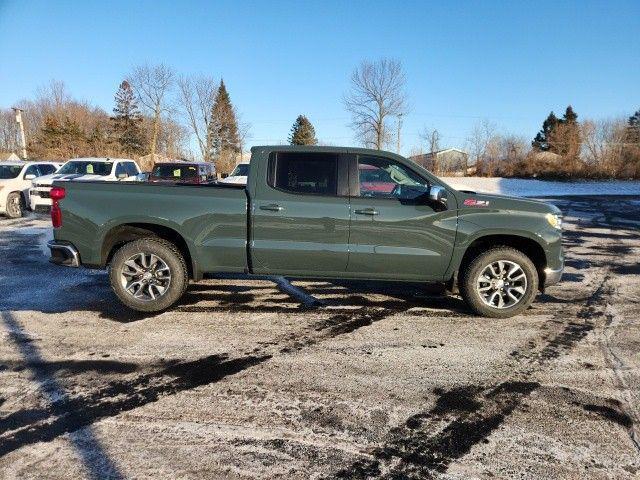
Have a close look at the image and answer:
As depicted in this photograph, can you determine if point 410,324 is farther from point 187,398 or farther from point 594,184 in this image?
point 594,184

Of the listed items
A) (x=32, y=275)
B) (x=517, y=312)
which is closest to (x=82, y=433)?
(x=517, y=312)

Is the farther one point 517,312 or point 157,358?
point 517,312

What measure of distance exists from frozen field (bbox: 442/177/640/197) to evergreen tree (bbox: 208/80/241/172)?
26.1 metres

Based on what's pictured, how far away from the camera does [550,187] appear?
35938mm

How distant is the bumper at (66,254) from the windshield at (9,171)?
1154cm

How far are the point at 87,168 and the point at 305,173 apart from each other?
1296cm

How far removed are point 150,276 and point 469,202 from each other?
12.2ft

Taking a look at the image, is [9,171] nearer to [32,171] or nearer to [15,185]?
[32,171]

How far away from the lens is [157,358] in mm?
3949

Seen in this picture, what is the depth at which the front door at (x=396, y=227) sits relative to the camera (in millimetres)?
4914

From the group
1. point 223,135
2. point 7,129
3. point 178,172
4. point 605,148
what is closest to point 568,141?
point 605,148

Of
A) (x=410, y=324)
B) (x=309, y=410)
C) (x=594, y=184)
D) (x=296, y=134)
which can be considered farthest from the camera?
(x=296, y=134)

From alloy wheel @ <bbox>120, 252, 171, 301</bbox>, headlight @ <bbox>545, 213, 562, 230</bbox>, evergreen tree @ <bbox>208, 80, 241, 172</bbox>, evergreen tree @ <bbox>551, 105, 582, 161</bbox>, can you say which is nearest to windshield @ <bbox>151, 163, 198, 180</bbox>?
alloy wheel @ <bbox>120, 252, 171, 301</bbox>

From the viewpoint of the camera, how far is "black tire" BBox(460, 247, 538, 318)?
5.02 meters
